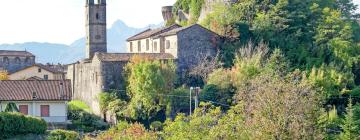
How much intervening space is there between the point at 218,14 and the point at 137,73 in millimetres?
13384

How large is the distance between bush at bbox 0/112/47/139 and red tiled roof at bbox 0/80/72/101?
7175 millimetres

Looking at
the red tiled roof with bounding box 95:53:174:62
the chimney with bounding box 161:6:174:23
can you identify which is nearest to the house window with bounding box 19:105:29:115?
the red tiled roof with bounding box 95:53:174:62

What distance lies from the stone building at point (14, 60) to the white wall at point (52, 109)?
4202 cm

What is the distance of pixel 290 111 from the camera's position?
110 feet

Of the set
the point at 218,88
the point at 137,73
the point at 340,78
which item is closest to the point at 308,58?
the point at 340,78

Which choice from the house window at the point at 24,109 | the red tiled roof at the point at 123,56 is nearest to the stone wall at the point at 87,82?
the red tiled roof at the point at 123,56

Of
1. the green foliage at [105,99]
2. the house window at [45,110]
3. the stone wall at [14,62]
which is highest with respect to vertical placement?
the stone wall at [14,62]

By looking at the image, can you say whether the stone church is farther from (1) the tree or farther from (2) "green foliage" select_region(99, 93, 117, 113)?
(1) the tree

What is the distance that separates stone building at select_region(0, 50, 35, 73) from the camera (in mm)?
100625

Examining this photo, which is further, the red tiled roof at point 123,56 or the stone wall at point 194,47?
the stone wall at point 194,47

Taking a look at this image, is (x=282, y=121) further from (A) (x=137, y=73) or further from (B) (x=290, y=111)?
(A) (x=137, y=73)

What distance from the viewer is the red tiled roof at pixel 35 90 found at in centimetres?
5878

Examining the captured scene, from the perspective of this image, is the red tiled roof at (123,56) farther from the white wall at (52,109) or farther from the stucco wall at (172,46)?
the white wall at (52,109)

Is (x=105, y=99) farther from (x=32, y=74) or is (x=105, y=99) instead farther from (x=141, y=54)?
(x=32, y=74)
